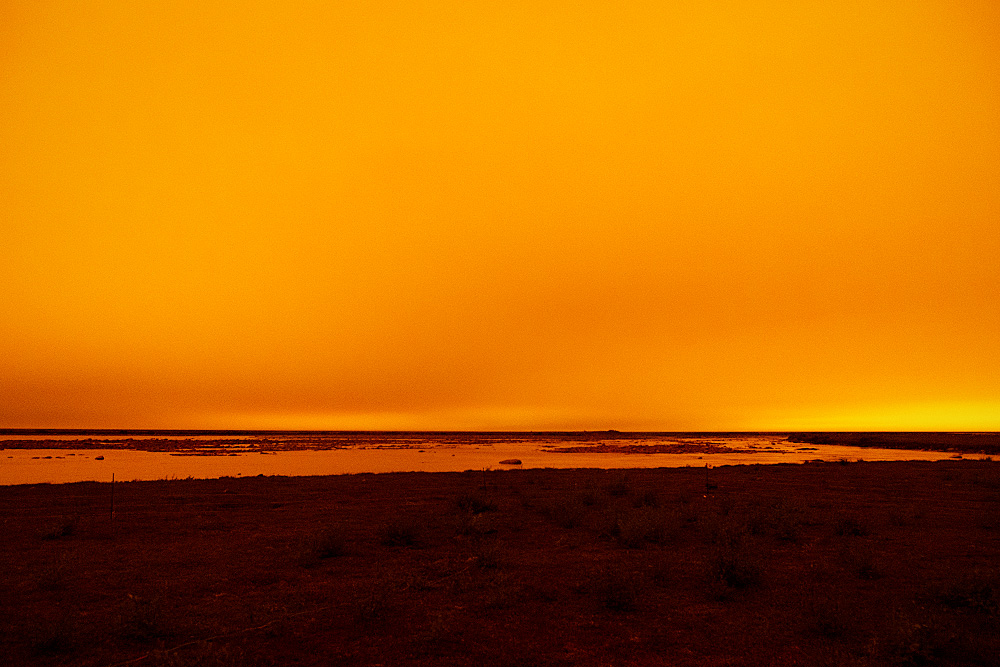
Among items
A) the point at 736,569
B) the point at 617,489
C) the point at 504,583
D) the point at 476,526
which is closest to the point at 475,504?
the point at 476,526

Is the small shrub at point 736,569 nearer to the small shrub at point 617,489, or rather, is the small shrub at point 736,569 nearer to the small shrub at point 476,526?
the small shrub at point 476,526

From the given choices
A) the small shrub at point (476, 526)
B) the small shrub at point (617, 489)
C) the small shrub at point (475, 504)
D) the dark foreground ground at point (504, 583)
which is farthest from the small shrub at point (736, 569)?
the small shrub at point (617, 489)

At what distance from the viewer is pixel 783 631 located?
9039 mm

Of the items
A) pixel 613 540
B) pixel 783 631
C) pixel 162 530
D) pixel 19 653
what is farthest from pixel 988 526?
pixel 162 530

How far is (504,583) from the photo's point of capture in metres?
11.4

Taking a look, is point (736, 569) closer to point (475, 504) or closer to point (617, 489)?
point (475, 504)

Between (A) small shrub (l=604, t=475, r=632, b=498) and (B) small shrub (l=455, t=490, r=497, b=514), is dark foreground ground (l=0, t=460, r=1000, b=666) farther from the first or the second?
(A) small shrub (l=604, t=475, r=632, b=498)

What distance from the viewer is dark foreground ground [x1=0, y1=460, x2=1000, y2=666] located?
830 cm

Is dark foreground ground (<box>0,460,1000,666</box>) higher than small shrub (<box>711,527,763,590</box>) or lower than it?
lower

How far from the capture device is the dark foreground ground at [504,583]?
830 cm

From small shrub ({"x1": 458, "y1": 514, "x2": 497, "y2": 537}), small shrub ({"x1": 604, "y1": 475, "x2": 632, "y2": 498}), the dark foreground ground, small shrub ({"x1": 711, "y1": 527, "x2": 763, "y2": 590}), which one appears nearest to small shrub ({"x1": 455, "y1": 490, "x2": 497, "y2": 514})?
the dark foreground ground

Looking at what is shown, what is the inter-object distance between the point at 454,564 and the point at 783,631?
21.3 feet

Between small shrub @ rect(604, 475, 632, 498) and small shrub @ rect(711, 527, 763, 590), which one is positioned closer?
small shrub @ rect(711, 527, 763, 590)

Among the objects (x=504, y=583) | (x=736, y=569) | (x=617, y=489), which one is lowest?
(x=617, y=489)
